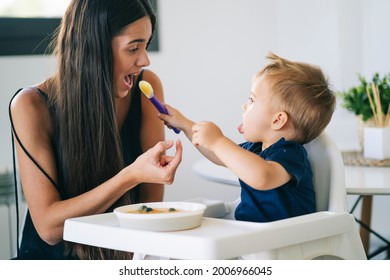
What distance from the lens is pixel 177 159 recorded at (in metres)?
1.28

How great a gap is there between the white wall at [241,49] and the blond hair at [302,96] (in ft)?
4.15

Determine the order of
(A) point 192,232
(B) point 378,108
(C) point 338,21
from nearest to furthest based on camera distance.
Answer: (A) point 192,232 → (B) point 378,108 → (C) point 338,21

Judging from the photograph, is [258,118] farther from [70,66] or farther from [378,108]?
[378,108]

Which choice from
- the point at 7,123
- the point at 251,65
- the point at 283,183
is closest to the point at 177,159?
the point at 283,183

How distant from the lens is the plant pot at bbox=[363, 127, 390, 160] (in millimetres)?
1974

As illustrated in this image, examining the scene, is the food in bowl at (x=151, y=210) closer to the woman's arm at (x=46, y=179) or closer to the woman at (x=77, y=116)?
the woman's arm at (x=46, y=179)

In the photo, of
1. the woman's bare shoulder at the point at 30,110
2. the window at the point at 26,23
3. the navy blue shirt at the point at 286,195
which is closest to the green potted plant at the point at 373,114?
the navy blue shirt at the point at 286,195

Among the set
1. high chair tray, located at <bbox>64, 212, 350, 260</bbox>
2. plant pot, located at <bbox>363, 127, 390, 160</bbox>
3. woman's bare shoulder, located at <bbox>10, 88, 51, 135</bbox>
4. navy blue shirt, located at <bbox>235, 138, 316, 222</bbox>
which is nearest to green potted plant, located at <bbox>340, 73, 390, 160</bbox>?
plant pot, located at <bbox>363, 127, 390, 160</bbox>

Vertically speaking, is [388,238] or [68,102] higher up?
[68,102]

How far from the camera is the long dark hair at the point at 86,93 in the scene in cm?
149

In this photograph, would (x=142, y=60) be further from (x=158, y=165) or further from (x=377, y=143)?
(x=377, y=143)

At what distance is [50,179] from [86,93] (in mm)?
210

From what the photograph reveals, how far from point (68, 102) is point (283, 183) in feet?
1.77
